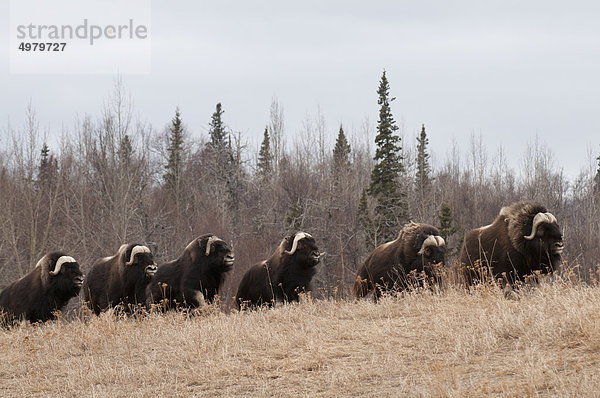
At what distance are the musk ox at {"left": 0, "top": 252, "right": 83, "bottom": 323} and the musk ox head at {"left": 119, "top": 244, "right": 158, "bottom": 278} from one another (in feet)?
4.18

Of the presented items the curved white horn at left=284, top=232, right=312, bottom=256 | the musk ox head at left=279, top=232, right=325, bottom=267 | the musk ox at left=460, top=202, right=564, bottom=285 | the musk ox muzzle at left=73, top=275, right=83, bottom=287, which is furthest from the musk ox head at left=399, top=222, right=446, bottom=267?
the musk ox muzzle at left=73, top=275, right=83, bottom=287

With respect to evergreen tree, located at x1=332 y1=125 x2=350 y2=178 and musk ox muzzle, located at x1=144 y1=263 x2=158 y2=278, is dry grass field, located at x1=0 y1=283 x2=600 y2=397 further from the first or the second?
evergreen tree, located at x1=332 y1=125 x2=350 y2=178

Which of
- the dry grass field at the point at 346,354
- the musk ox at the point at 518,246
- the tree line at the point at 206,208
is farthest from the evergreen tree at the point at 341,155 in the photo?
the dry grass field at the point at 346,354

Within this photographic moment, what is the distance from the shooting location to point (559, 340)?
26.5 feet

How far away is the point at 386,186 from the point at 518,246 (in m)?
34.6

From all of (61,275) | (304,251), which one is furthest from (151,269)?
(304,251)

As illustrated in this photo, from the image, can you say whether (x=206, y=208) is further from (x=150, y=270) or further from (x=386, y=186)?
(x=150, y=270)

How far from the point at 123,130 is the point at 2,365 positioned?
120 ft

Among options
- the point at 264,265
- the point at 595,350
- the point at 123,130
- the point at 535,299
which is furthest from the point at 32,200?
the point at 595,350

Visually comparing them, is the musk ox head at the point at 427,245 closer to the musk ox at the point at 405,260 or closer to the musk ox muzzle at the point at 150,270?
the musk ox at the point at 405,260

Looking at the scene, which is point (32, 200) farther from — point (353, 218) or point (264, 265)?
point (264, 265)

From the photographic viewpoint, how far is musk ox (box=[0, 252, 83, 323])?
653 inches

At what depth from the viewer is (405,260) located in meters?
16.9

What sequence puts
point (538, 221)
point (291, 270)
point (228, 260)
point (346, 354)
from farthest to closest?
point (291, 270), point (228, 260), point (538, 221), point (346, 354)
